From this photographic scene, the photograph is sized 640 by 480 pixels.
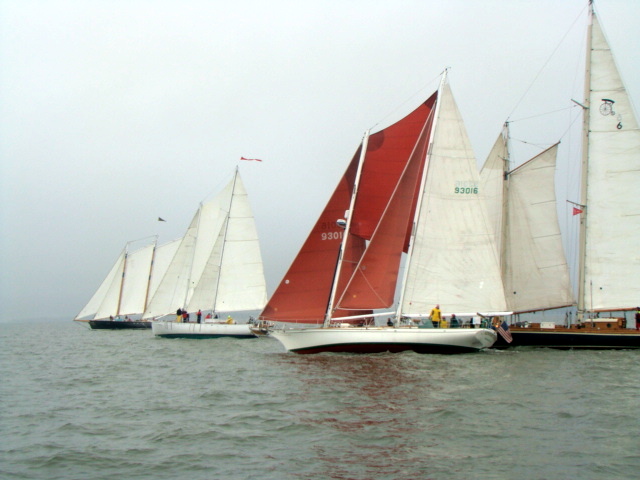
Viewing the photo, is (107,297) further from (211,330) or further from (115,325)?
(211,330)

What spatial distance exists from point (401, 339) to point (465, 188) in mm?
7244

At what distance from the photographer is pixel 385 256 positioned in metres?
26.8

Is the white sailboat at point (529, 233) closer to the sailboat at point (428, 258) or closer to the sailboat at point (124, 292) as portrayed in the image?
the sailboat at point (428, 258)

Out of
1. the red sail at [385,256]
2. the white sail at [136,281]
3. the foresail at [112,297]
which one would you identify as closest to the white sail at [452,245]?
the red sail at [385,256]

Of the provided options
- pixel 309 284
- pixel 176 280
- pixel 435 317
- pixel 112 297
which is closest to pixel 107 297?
pixel 112 297

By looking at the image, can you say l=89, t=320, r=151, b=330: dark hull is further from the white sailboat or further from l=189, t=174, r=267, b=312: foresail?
the white sailboat

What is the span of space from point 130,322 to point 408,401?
65.1 metres

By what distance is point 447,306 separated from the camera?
26.5 meters

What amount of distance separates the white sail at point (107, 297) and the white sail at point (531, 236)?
5461 centimetres

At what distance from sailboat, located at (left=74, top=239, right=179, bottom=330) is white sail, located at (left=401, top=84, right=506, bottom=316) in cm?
5393

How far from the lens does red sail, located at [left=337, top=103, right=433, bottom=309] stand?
87.3ft

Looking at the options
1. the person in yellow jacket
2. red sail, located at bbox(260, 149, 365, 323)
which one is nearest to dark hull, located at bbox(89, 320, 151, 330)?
red sail, located at bbox(260, 149, 365, 323)

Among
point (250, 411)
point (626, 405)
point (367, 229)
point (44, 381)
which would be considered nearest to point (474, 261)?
point (367, 229)

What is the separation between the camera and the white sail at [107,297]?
7694 centimetres
